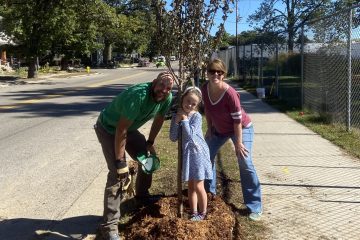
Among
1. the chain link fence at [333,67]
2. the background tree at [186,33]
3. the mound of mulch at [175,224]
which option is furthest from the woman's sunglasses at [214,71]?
the chain link fence at [333,67]

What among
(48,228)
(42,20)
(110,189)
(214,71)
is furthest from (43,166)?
(42,20)

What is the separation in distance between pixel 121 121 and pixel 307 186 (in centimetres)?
291

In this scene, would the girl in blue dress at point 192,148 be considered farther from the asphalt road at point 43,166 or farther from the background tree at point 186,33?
the asphalt road at point 43,166

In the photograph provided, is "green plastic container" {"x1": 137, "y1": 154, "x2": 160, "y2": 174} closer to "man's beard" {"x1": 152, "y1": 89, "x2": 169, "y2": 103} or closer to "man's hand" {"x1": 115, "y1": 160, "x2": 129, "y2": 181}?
"man's hand" {"x1": 115, "y1": 160, "x2": 129, "y2": 181}

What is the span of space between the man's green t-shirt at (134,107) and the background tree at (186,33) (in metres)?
0.33

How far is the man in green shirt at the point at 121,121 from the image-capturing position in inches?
155

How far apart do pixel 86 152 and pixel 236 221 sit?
4549 mm

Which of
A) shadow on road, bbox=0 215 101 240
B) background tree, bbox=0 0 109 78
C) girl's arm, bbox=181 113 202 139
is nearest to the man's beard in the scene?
girl's arm, bbox=181 113 202 139

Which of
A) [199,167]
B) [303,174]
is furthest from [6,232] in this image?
[303,174]

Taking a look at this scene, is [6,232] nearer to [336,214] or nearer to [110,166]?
[110,166]

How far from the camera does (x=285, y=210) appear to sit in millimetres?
5055

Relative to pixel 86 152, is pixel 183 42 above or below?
above

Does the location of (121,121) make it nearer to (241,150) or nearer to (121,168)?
(121,168)

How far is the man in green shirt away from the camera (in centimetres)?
394
